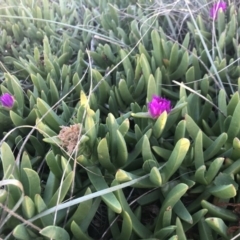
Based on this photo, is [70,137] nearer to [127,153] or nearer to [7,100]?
[127,153]

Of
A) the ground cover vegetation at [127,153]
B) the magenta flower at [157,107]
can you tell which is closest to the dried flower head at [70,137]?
the ground cover vegetation at [127,153]

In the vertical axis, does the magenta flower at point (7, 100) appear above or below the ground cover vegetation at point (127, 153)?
above

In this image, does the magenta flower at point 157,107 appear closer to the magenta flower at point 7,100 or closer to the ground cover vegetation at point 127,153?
the ground cover vegetation at point 127,153

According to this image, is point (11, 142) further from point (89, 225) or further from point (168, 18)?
point (168, 18)

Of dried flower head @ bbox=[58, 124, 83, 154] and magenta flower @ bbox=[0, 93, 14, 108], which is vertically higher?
magenta flower @ bbox=[0, 93, 14, 108]

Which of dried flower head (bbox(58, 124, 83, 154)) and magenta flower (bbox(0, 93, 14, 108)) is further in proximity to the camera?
magenta flower (bbox(0, 93, 14, 108))

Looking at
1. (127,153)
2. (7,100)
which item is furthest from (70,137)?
(7,100)

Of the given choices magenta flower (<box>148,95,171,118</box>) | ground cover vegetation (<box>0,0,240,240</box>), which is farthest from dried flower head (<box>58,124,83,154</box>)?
magenta flower (<box>148,95,171,118</box>)

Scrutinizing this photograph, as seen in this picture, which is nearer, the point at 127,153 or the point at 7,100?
the point at 127,153

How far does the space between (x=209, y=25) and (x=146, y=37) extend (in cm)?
22

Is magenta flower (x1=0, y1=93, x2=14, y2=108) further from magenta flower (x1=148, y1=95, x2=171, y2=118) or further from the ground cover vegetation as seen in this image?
magenta flower (x1=148, y1=95, x2=171, y2=118)

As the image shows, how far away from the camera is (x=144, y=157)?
0.69 m

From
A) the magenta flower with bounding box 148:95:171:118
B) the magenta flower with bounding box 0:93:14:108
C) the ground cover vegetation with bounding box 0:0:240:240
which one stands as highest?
the magenta flower with bounding box 0:93:14:108

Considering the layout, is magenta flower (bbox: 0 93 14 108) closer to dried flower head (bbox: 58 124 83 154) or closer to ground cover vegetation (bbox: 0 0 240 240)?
ground cover vegetation (bbox: 0 0 240 240)
